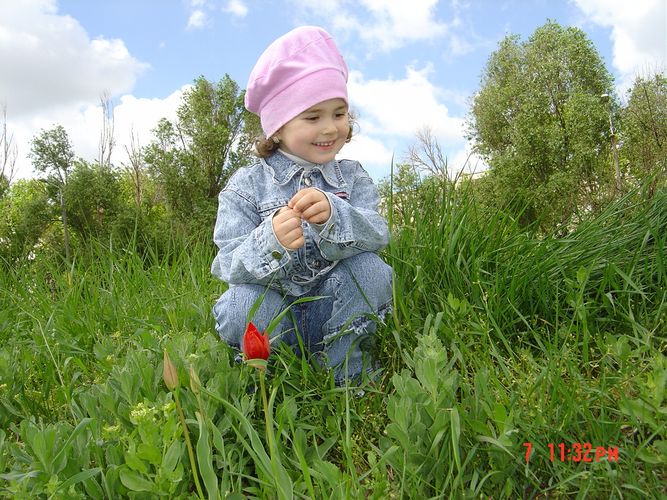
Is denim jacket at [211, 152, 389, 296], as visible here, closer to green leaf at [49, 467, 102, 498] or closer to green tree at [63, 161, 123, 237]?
green leaf at [49, 467, 102, 498]

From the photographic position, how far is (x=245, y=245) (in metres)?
2.27

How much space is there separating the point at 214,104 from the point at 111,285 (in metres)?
25.3

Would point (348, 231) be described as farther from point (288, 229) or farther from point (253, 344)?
point (253, 344)

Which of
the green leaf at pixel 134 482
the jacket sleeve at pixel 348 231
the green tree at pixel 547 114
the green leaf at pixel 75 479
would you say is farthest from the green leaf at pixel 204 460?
the green tree at pixel 547 114

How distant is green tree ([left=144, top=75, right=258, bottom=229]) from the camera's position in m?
25.7

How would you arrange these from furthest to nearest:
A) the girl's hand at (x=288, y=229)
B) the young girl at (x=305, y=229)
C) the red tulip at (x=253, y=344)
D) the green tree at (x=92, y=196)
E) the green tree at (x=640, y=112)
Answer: the green tree at (x=92, y=196) < the green tree at (x=640, y=112) < the young girl at (x=305, y=229) < the girl's hand at (x=288, y=229) < the red tulip at (x=253, y=344)

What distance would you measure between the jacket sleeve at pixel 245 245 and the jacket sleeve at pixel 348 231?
15 centimetres

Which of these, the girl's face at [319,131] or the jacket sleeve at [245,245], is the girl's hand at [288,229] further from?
the girl's face at [319,131]

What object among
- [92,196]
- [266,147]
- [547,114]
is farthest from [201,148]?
[266,147]

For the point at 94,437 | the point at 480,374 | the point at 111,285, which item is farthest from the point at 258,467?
the point at 111,285

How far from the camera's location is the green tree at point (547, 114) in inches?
1062

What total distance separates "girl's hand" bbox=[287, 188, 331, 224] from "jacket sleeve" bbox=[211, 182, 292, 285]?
4.5 inches

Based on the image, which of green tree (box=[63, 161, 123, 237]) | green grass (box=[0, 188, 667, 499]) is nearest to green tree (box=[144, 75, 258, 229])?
green tree (box=[63, 161, 123, 237])

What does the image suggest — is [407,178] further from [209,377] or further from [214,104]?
[214,104]
